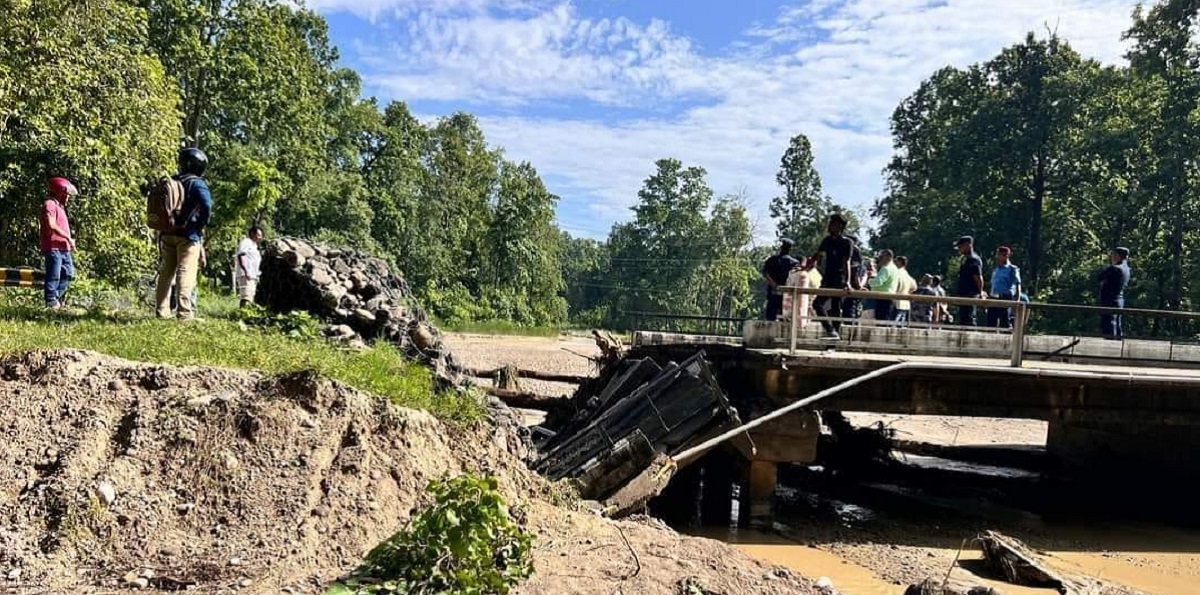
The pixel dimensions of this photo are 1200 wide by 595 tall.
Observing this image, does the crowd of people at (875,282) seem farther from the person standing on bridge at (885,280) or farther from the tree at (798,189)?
A: the tree at (798,189)

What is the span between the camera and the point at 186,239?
26.6 ft

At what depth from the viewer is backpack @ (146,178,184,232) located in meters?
7.84

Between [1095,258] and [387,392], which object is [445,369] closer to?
[387,392]

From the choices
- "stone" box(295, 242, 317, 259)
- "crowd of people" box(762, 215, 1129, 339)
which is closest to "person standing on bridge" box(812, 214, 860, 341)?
"crowd of people" box(762, 215, 1129, 339)

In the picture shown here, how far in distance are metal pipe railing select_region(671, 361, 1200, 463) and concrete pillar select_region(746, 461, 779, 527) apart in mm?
746

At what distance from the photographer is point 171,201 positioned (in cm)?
790

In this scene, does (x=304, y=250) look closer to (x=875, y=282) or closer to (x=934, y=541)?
(x=934, y=541)

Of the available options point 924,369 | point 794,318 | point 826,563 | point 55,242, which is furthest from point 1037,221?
point 55,242

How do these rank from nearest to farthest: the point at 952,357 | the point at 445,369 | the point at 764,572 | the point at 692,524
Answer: the point at 764,572
the point at 445,369
the point at 692,524
the point at 952,357

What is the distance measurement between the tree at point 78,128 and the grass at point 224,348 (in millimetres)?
7900

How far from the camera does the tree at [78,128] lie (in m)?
14.4

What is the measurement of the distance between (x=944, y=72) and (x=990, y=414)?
140 ft

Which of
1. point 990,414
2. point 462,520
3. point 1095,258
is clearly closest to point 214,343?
point 462,520

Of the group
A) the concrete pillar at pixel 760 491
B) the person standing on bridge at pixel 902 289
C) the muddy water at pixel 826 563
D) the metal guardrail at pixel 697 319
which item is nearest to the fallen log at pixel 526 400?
the metal guardrail at pixel 697 319
